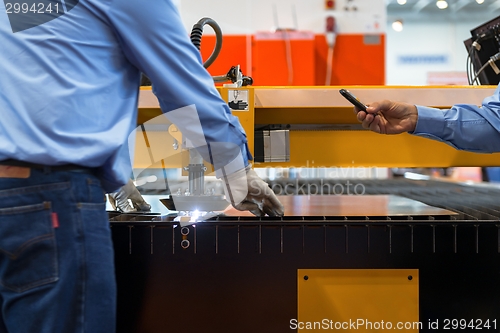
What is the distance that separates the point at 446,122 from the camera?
1185mm

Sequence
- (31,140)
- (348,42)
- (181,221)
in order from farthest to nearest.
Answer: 1. (348,42)
2. (181,221)
3. (31,140)

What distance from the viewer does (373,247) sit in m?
1.02

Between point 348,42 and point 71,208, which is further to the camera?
point 348,42

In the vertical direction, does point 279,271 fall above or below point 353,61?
below

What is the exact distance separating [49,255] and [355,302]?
65cm

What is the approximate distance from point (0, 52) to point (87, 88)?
0.17 m

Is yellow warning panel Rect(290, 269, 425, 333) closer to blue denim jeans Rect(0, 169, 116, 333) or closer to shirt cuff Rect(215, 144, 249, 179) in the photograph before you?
shirt cuff Rect(215, 144, 249, 179)

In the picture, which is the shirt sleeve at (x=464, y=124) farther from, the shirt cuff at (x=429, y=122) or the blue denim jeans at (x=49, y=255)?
the blue denim jeans at (x=49, y=255)

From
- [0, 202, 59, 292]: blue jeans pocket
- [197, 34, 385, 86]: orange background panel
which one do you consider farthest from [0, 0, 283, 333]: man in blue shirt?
[197, 34, 385, 86]: orange background panel

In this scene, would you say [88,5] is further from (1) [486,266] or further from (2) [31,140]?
(1) [486,266]

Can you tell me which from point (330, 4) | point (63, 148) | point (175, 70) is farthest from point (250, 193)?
point (330, 4)

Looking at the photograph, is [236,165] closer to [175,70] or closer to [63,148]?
[175,70]

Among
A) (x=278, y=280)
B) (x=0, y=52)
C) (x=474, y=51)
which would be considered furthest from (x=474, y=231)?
(x=0, y=52)

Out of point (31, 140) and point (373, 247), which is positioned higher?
point (31, 140)
